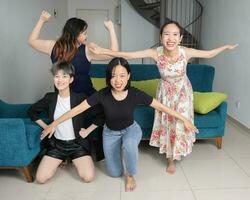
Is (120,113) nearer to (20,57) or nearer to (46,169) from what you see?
(46,169)

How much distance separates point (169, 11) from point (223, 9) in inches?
81.7

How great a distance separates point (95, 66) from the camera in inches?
138

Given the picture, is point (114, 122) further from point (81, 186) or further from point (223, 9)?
point (223, 9)

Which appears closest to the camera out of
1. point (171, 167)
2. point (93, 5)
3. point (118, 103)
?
point (118, 103)

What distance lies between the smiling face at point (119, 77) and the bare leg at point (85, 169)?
683mm

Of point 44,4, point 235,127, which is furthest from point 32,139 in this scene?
point 44,4

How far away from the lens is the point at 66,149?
215cm

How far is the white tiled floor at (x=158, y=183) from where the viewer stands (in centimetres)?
194

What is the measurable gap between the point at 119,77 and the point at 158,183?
92 cm

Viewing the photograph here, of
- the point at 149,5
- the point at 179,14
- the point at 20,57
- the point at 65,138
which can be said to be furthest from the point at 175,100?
the point at 179,14

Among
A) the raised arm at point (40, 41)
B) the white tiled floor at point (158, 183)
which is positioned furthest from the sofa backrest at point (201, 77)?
the raised arm at point (40, 41)

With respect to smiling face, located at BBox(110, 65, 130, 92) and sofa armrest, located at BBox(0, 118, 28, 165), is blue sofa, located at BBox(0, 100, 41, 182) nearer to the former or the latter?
sofa armrest, located at BBox(0, 118, 28, 165)

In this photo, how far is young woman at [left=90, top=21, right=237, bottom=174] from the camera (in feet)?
6.73

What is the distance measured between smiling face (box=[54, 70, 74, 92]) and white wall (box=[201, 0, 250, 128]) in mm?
2321
